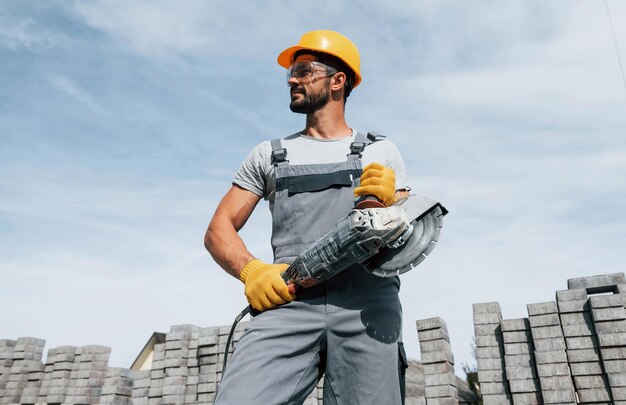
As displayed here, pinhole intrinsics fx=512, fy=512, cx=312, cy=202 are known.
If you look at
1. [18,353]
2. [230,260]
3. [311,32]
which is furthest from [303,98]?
[18,353]

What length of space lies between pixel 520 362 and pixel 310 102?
4.81m

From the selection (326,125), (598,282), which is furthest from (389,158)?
(598,282)

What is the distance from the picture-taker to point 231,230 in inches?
87.7

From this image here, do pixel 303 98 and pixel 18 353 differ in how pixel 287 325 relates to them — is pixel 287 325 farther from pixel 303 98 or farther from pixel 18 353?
pixel 18 353

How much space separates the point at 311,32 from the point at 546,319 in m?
4.87

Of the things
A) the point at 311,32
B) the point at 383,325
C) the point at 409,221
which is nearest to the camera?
the point at 409,221

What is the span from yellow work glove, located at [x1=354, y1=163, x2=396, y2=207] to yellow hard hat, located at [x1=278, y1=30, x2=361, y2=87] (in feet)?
2.53

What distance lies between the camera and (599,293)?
6090 mm

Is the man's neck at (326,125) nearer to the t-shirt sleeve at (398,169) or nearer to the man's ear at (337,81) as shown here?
the man's ear at (337,81)

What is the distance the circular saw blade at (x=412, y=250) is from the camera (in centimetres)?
184

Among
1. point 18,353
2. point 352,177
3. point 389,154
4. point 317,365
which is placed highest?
point 18,353

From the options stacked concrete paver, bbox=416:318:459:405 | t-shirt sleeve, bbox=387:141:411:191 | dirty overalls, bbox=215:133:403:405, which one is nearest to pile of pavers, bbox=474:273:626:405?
stacked concrete paver, bbox=416:318:459:405

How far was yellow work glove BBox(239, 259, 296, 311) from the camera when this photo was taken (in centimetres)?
192

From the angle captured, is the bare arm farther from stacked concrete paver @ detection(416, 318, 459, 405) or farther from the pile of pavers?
the pile of pavers
